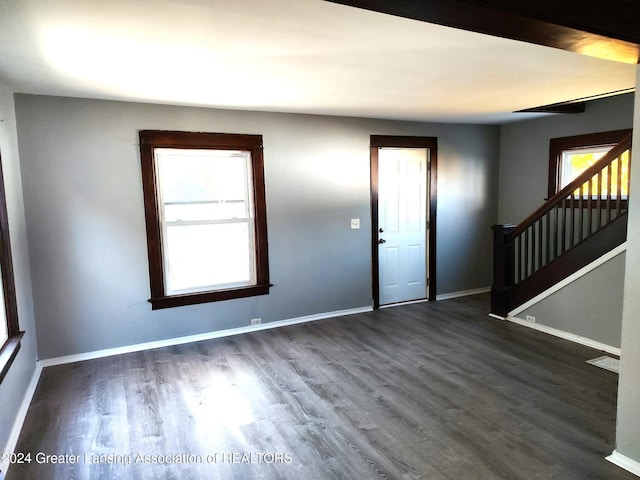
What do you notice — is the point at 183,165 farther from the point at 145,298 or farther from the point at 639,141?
the point at 639,141

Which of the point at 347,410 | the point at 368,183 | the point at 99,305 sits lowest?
the point at 347,410

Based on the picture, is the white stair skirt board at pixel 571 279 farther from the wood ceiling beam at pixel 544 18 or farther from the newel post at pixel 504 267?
the wood ceiling beam at pixel 544 18

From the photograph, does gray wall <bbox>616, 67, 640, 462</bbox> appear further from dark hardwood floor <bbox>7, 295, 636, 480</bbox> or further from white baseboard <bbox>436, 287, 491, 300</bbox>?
white baseboard <bbox>436, 287, 491, 300</bbox>

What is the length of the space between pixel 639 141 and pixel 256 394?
2831 mm

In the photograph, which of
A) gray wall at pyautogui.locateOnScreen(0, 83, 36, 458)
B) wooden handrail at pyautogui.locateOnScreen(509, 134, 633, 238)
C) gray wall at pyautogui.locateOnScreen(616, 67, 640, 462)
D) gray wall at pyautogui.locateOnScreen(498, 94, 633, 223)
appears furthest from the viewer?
gray wall at pyautogui.locateOnScreen(498, 94, 633, 223)

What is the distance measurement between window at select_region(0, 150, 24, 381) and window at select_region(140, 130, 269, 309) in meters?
1.22

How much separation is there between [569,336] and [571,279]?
1.87 feet

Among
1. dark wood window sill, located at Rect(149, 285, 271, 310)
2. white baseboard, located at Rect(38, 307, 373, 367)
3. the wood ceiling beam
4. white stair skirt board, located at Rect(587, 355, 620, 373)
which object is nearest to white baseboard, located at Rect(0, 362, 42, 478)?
white baseboard, located at Rect(38, 307, 373, 367)

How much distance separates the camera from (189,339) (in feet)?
13.7

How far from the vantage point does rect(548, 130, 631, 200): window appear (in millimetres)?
4512

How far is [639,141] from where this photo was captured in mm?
1993

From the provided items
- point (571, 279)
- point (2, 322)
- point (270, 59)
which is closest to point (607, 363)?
point (571, 279)

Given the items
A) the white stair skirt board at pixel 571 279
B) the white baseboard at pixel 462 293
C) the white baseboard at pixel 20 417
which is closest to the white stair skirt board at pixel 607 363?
the white stair skirt board at pixel 571 279

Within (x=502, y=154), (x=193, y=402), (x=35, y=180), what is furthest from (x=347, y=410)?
(x=502, y=154)
